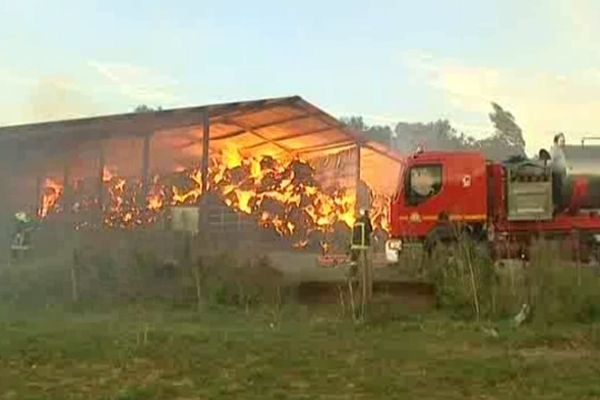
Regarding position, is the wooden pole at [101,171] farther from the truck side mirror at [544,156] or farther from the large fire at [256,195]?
the truck side mirror at [544,156]

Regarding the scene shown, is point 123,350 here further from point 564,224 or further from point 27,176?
point 27,176

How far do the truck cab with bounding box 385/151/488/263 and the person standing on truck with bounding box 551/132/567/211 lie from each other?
1489mm

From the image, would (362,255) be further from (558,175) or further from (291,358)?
(558,175)

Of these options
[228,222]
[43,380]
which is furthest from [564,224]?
[43,380]

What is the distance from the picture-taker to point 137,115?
2536cm

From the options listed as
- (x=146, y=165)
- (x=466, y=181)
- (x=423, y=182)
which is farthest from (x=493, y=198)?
(x=146, y=165)

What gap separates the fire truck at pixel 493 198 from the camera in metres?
18.8

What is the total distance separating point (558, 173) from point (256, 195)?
12209mm

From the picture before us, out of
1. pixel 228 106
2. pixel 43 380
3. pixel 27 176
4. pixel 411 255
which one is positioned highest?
pixel 228 106

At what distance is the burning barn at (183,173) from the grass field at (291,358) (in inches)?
470

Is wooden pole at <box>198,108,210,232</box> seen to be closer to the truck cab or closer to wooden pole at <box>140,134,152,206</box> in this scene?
wooden pole at <box>140,134,152,206</box>

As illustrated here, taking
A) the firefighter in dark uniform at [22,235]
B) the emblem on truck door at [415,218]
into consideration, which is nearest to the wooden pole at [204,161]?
the firefighter in dark uniform at [22,235]

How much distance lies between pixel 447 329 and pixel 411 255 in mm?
4462

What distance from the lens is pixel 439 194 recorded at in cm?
1892
